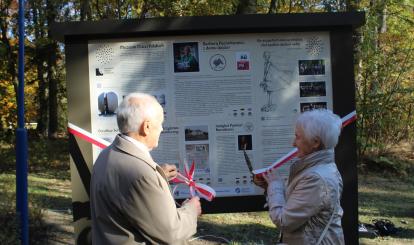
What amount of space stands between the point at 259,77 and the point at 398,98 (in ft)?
24.9

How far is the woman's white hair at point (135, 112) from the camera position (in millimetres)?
2496

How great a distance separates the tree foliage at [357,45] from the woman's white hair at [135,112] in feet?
27.1

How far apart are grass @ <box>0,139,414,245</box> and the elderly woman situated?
2935mm

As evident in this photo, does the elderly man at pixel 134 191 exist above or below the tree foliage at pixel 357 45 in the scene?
below

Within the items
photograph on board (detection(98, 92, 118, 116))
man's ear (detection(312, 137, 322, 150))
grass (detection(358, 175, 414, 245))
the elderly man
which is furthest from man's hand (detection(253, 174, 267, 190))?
grass (detection(358, 175, 414, 245))

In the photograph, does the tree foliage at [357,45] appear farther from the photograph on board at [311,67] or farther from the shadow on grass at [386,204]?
the photograph on board at [311,67]

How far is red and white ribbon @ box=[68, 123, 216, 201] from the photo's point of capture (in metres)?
3.85

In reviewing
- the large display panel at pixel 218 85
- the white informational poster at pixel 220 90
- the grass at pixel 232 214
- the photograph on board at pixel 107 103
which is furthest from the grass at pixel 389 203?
the photograph on board at pixel 107 103

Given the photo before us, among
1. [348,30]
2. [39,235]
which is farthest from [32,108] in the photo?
[348,30]

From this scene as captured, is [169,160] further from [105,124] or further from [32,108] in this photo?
[32,108]

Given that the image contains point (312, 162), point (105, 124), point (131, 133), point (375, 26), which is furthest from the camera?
point (375, 26)

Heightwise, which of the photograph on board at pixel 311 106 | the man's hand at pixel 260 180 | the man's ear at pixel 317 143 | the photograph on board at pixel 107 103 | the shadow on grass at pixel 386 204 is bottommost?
the shadow on grass at pixel 386 204

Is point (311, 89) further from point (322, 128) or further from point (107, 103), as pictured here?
point (107, 103)

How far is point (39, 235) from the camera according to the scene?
5.77 meters
